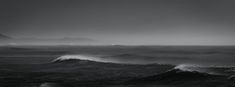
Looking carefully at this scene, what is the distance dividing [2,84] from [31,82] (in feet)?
8.09

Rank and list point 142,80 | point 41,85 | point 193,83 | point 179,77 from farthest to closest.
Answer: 1. point 179,77
2. point 142,80
3. point 193,83
4. point 41,85

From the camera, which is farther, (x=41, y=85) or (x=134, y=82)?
(x=134, y=82)

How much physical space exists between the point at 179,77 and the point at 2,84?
16.6 meters

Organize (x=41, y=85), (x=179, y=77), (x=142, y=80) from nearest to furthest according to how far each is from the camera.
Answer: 1. (x=41, y=85)
2. (x=142, y=80)
3. (x=179, y=77)

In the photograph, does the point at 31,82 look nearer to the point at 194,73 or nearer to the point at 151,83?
the point at 151,83

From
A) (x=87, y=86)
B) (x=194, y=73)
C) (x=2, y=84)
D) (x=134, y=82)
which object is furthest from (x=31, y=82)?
(x=194, y=73)

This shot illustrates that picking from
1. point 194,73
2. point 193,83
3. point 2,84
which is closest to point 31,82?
point 2,84

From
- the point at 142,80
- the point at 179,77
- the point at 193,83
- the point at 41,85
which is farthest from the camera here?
the point at 179,77

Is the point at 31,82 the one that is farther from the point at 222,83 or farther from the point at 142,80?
the point at 222,83

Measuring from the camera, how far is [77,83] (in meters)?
29.2

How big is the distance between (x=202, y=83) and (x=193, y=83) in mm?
766

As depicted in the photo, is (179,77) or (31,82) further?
(179,77)

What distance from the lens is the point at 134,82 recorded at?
29406 millimetres

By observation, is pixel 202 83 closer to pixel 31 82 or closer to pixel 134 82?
pixel 134 82
